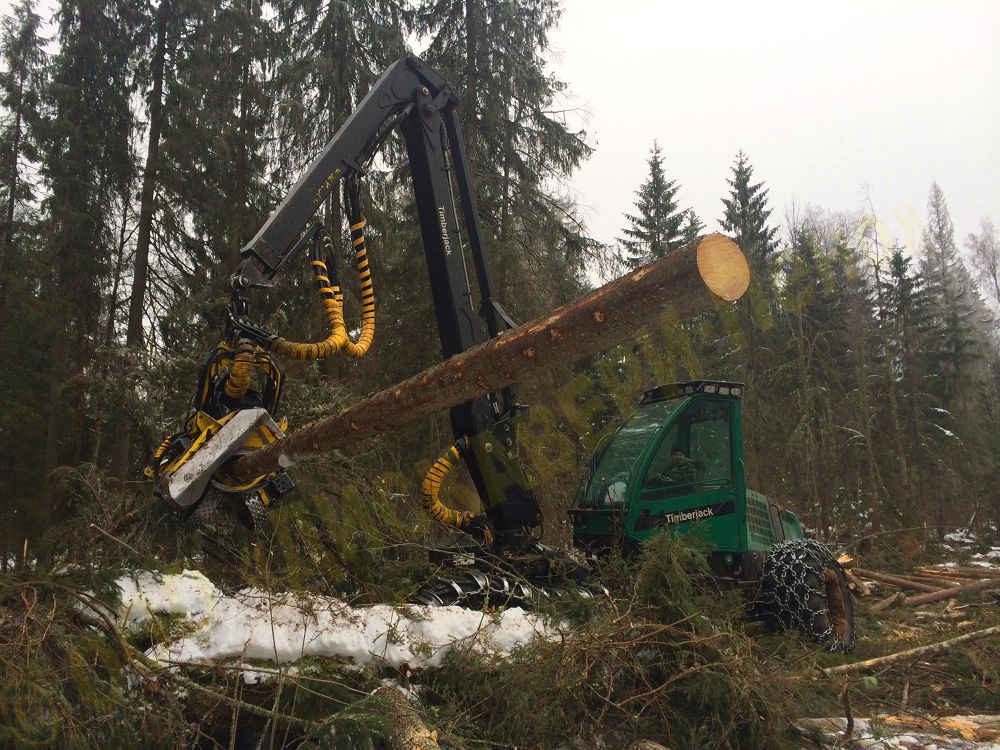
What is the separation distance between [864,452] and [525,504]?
18.8m

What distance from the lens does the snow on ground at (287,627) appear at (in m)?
3.40

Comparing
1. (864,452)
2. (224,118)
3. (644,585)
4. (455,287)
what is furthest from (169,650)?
(864,452)

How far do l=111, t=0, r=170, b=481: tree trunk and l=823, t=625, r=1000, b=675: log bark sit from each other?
36.2ft

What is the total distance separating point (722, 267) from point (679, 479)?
3452 millimetres

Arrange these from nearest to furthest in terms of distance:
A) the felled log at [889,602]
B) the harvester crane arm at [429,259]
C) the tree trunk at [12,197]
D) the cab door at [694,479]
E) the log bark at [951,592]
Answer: the harvester crane arm at [429,259] < the cab door at [694,479] < the felled log at [889,602] < the log bark at [951,592] < the tree trunk at [12,197]

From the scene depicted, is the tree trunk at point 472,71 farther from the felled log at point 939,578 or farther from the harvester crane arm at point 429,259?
the felled log at point 939,578

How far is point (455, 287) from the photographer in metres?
5.85

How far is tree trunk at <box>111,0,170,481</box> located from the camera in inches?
507

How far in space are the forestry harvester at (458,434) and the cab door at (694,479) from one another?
11 mm

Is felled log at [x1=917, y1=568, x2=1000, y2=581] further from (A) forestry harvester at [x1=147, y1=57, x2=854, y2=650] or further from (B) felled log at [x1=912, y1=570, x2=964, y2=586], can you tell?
(A) forestry harvester at [x1=147, y1=57, x2=854, y2=650]

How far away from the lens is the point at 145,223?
45.1 ft

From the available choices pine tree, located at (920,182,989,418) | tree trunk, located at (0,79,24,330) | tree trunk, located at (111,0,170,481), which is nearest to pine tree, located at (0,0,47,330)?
tree trunk, located at (0,79,24,330)

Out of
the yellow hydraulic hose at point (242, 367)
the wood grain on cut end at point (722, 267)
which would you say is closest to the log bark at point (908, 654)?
the wood grain on cut end at point (722, 267)

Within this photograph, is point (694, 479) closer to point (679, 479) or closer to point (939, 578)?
point (679, 479)
